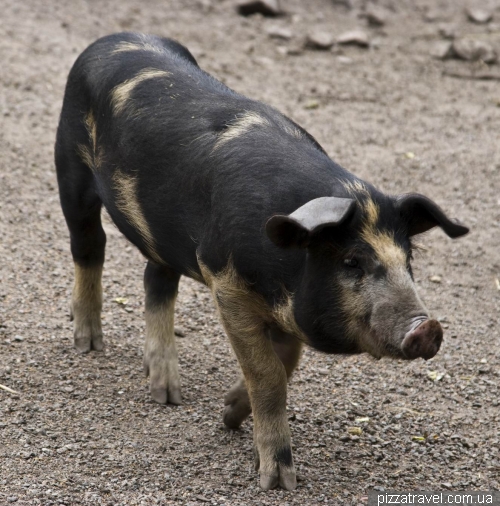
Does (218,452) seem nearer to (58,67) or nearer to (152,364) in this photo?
(152,364)

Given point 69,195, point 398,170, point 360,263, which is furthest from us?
point 398,170

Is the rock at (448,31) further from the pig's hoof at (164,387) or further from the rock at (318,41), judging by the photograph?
the pig's hoof at (164,387)

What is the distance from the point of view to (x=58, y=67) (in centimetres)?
995

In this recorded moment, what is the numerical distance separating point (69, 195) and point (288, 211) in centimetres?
189

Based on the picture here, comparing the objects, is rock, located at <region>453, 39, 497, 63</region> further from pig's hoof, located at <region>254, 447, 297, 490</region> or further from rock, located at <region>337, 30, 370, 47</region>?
pig's hoof, located at <region>254, 447, 297, 490</region>

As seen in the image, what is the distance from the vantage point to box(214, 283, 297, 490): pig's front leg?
4.35 metres

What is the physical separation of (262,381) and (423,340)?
3.42 ft

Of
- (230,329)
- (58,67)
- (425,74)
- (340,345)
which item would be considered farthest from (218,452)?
(425,74)

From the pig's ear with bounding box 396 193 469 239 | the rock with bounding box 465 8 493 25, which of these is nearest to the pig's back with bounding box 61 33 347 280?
the pig's ear with bounding box 396 193 469 239

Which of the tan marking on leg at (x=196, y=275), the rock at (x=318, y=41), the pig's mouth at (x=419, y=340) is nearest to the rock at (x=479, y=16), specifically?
the rock at (x=318, y=41)

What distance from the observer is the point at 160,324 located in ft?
17.8

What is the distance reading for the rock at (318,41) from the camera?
11820mm

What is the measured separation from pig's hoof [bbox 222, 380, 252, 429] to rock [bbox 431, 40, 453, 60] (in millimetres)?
8195

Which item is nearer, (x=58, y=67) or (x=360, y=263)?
(x=360, y=263)
